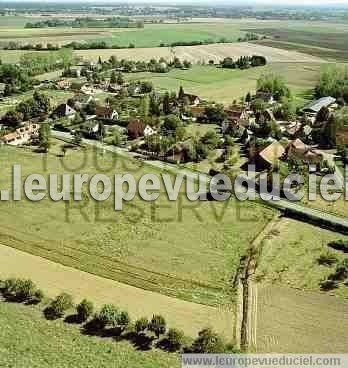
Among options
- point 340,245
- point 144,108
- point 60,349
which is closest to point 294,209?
point 340,245

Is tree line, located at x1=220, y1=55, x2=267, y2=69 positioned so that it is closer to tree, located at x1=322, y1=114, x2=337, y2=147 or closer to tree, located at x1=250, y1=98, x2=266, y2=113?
tree, located at x1=250, y1=98, x2=266, y2=113

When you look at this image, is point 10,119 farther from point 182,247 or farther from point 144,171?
point 182,247

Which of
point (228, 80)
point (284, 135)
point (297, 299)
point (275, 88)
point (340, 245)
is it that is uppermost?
point (228, 80)

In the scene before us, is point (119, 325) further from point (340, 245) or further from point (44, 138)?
point (44, 138)

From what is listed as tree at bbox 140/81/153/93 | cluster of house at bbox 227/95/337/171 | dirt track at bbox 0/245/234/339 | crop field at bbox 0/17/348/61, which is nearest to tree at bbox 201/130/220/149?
cluster of house at bbox 227/95/337/171

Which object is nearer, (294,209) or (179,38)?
(294,209)

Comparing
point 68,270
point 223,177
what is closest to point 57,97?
point 223,177

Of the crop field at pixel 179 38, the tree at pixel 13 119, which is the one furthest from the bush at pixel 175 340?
the crop field at pixel 179 38
